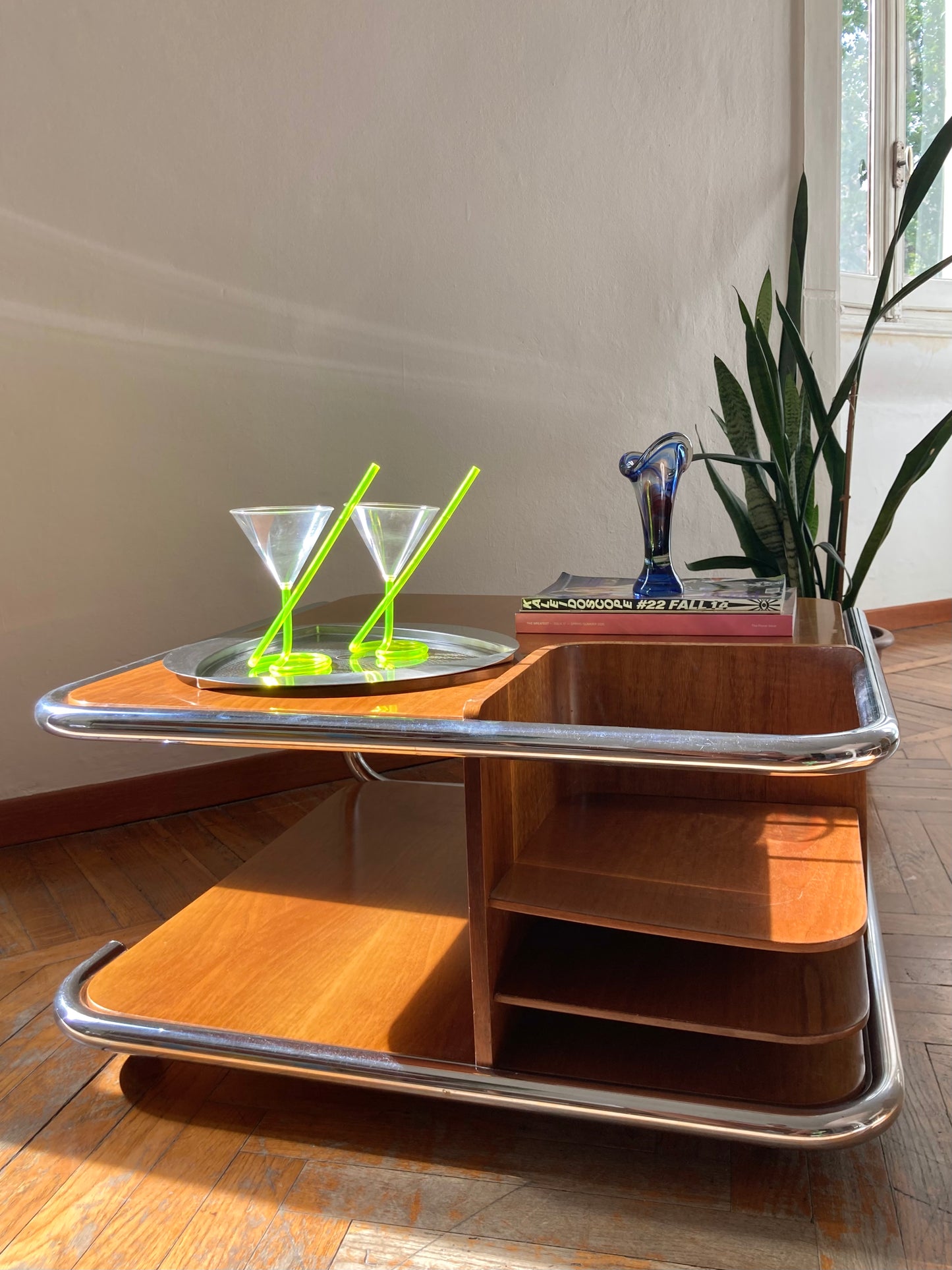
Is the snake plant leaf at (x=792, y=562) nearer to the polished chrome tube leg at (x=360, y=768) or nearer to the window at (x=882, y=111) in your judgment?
the polished chrome tube leg at (x=360, y=768)

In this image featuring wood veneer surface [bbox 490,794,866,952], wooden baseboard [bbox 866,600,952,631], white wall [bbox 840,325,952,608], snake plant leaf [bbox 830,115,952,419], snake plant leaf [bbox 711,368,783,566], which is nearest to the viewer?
wood veneer surface [bbox 490,794,866,952]

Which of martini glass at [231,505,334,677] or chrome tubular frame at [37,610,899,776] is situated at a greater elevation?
martini glass at [231,505,334,677]

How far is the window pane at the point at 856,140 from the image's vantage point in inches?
108

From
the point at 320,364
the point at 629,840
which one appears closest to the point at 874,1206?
the point at 629,840

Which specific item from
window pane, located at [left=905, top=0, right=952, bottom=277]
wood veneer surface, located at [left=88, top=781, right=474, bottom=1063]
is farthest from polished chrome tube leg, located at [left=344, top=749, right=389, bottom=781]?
window pane, located at [left=905, top=0, right=952, bottom=277]

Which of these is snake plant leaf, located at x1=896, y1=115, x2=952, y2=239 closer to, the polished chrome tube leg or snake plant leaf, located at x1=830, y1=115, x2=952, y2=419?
snake plant leaf, located at x1=830, y1=115, x2=952, y2=419

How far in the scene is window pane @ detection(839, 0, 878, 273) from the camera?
9.00ft

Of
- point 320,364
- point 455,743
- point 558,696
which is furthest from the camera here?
point 320,364

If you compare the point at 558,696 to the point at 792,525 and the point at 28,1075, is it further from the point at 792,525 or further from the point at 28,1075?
the point at 792,525

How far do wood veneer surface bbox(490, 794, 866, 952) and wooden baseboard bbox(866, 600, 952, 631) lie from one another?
85.0 inches

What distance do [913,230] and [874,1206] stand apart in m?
2.82

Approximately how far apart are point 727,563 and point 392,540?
0.95 m

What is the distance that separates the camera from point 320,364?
5.70 ft

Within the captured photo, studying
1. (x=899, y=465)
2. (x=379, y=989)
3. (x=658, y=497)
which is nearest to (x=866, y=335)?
(x=658, y=497)
